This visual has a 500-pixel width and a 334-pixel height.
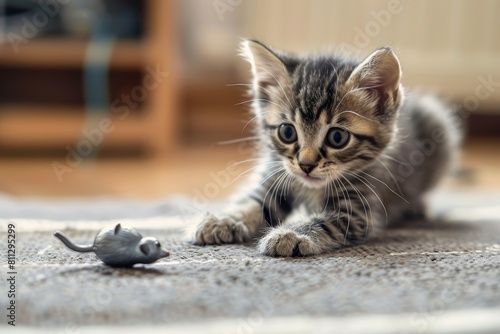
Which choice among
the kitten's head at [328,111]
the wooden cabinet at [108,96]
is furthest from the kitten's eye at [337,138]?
the wooden cabinet at [108,96]

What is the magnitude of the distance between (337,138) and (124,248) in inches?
20.4

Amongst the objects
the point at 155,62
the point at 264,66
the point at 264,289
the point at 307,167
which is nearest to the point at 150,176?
the point at 155,62

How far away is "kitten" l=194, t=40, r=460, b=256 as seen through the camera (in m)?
1.34

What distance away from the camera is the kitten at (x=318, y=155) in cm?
134

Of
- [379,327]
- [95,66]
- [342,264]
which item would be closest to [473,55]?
[95,66]

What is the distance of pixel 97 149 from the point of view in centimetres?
310

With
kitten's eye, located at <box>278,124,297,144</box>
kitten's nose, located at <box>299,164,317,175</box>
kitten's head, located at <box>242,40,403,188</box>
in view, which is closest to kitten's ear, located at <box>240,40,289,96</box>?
kitten's head, located at <box>242,40,403,188</box>

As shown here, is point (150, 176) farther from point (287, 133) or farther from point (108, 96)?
point (287, 133)

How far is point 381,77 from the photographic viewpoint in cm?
140

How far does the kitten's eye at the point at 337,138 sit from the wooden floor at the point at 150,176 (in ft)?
2.30

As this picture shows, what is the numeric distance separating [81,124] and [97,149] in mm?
168

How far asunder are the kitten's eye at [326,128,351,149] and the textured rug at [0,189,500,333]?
22 centimetres

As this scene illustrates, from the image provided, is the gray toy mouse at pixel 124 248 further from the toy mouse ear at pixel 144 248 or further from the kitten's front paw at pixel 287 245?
the kitten's front paw at pixel 287 245

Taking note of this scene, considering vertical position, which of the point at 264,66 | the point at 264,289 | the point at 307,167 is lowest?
the point at 264,289
